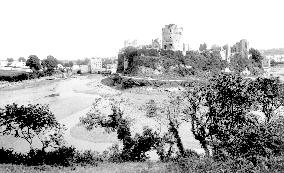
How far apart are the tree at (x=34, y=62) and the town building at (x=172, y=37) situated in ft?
187

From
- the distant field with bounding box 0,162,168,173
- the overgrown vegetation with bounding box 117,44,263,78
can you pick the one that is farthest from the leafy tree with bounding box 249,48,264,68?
the distant field with bounding box 0,162,168,173

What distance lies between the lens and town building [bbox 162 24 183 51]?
9256 cm

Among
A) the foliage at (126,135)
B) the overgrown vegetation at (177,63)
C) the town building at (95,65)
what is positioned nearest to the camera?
the foliage at (126,135)

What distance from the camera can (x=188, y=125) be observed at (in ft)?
125

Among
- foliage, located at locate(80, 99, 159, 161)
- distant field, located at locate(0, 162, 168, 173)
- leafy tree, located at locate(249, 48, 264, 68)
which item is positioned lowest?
distant field, located at locate(0, 162, 168, 173)

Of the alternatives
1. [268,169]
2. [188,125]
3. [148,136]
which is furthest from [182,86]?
[268,169]

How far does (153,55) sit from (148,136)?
67965mm

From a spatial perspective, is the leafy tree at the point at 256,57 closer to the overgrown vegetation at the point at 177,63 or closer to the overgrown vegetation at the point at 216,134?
the overgrown vegetation at the point at 177,63

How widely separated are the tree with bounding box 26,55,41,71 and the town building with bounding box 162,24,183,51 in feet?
187

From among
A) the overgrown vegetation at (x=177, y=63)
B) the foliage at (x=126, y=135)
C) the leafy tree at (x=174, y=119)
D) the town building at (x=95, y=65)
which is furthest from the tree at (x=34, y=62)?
the foliage at (x=126, y=135)

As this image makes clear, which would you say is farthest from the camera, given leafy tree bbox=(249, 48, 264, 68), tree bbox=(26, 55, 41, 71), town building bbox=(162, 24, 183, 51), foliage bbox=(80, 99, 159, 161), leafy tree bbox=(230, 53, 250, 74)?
tree bbox=(26, 55, 41, 71)

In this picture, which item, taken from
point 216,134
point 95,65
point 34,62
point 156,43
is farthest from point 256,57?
point 216,134

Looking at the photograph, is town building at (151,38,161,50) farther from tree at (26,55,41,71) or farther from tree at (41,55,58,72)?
tree at (26,55,41,71)

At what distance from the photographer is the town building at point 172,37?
304 feet
